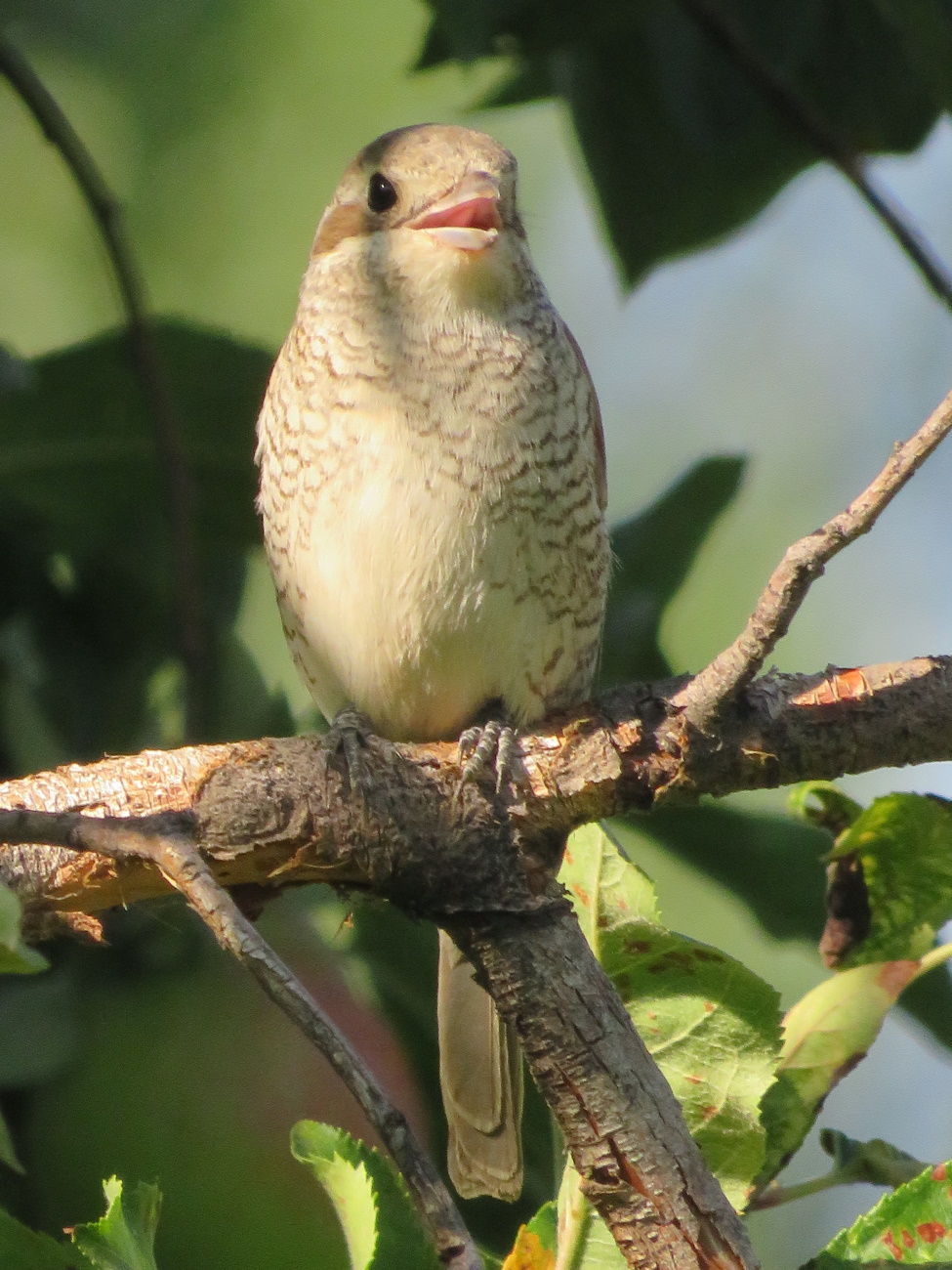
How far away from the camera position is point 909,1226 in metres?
1.47

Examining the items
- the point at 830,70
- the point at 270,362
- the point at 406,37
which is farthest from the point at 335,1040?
the point at 406,37

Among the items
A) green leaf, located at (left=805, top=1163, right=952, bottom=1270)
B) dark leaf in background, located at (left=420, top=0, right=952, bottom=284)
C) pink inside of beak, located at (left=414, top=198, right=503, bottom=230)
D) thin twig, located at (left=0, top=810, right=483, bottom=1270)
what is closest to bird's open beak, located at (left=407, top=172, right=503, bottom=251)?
pink inside of beak, located at (left=414, top=198, right=503, bottom=230)

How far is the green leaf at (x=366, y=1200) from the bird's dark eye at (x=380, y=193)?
164 centimetres

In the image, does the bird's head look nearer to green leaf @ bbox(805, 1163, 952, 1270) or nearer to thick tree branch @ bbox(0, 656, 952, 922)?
thick tree branch @ bbox(0, 656, 952, 922)

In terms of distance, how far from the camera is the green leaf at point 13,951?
0.99m

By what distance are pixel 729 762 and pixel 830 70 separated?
5.58ft

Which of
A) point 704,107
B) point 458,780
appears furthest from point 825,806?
point 704,107

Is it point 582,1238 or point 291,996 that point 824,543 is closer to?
point 291,996

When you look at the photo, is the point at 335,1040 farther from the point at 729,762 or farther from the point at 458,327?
the point at 458,327

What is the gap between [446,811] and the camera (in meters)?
1.70

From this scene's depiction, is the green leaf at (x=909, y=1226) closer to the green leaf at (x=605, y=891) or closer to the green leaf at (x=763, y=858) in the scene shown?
the green leaf at (x=605, y=891)

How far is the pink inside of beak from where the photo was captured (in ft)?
7.97

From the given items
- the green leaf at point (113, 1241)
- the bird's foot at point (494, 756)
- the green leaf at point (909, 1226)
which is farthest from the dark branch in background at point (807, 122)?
the green leaf at point (113, 1241)

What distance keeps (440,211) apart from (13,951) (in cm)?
172
